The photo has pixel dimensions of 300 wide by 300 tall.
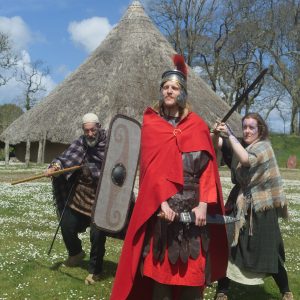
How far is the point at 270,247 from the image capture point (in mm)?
5133

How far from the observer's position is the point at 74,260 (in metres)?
6.53

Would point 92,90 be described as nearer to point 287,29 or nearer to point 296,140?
point 296,140

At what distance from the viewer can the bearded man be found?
5.91m

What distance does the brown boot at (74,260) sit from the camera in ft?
21.4

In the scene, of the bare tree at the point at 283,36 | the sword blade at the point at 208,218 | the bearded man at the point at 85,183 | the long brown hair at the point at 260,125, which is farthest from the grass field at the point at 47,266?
the bare tree at the point at 283,36

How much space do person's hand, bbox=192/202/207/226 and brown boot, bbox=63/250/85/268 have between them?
10.1 ft

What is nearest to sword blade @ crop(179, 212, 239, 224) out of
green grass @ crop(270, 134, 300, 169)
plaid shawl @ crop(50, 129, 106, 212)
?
plaid shawl @ crop(50, 129, 106, 212)

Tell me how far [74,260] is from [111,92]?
20.9 m

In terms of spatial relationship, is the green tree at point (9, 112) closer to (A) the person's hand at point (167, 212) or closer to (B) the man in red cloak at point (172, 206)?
(B) the man in red cloak at point (172, 206)

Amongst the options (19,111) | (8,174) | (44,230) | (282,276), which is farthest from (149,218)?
(19,111)

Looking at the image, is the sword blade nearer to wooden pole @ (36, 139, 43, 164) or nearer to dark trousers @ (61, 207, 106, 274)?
dark trousers @ (61, 207, 106, 274)

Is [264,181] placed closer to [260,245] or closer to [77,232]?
[260,245]

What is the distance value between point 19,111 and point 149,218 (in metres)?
48.2

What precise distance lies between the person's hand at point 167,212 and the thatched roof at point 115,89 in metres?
21.3
